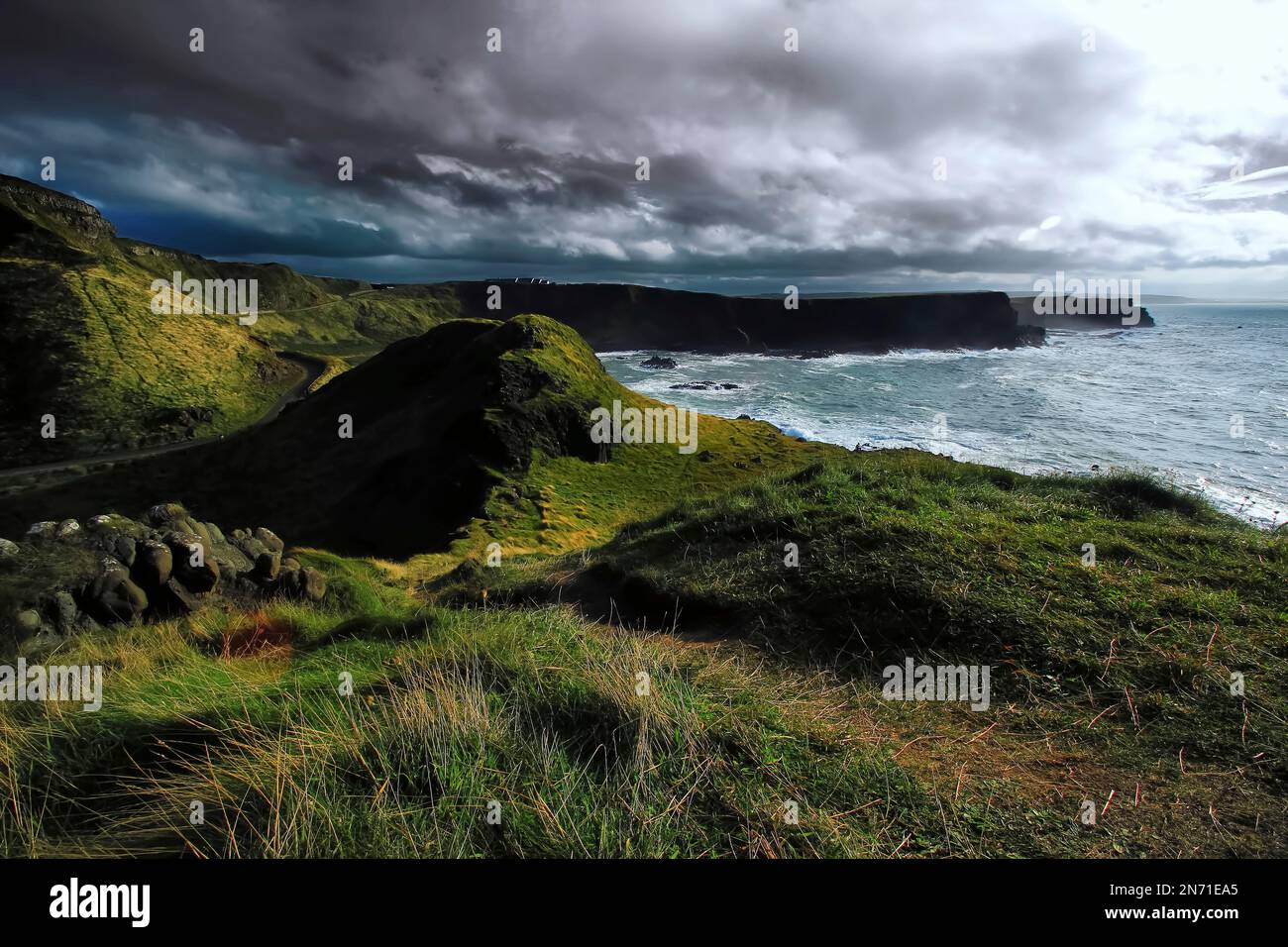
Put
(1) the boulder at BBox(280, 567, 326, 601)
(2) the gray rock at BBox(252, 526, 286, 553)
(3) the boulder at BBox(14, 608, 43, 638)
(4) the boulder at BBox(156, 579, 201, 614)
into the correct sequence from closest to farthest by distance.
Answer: (3) the boulder at BBox(14, 608, 43, 638)
(4) the boulder at BBox(156, 579, 201, 614)
(1) the boulder at BBox(280, 567, 326, 601)
(2) the gray rock at BBox(252, 526, 286, 553)

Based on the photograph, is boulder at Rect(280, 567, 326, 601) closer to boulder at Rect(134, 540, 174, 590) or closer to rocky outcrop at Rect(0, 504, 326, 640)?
rocky outcrop at Rect(0, 504, 326, 640)

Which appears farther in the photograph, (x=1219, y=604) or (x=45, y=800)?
(x=1219, y=604)

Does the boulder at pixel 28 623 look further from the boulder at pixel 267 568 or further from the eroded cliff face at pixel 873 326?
the eroded cliff face at pixel 873 326

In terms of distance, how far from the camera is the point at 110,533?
34.9ft

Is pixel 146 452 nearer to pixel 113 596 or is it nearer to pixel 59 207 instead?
pixel 113 596

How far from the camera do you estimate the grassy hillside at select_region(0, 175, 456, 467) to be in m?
66.5
